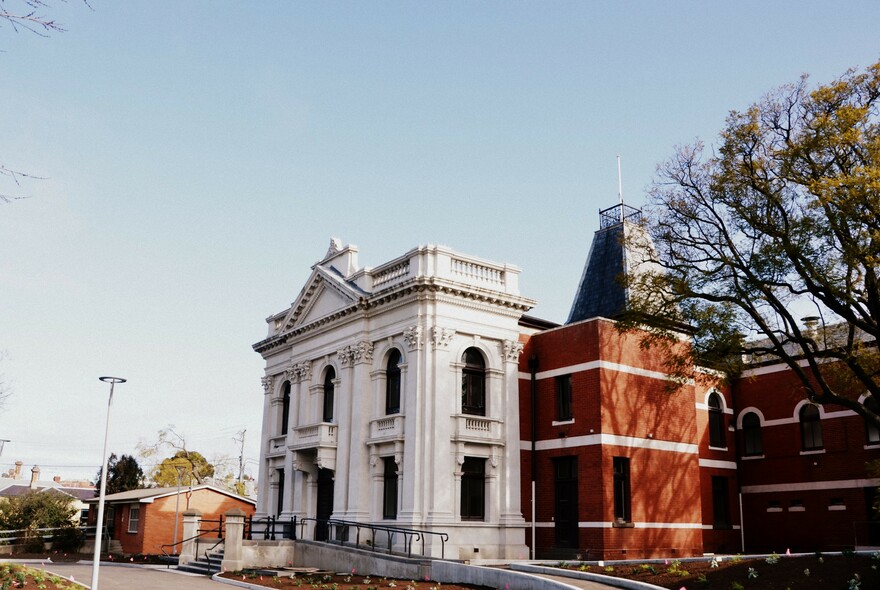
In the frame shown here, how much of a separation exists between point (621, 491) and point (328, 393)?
1244cm

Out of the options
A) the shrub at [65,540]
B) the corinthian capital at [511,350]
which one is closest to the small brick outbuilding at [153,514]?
the shrub at [65,540]

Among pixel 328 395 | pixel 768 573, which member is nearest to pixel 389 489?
pixel 328 395

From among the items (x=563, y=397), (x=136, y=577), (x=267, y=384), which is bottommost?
(x=136, y=577)

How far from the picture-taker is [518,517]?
28672mm

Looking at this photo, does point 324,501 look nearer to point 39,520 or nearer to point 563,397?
point 563,397

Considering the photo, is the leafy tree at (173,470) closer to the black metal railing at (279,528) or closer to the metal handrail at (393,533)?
the black metal railing at (279,528)

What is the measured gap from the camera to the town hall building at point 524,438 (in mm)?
27922

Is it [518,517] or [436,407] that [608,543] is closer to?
[518,517]

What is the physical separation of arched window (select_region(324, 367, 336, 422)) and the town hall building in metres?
0.10

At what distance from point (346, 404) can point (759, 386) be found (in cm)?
1706

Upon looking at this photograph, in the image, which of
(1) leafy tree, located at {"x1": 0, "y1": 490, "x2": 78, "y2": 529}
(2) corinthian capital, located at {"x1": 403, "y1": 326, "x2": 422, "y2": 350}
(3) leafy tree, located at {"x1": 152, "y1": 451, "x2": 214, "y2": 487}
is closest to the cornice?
(2) corinthian capital, located at {"x1": 403, "y1": 326, "x2": 422, "y2": 350}

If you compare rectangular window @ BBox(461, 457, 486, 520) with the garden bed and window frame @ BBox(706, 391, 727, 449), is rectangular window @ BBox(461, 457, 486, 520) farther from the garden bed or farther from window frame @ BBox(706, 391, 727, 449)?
window frame @ BBox(706, 391, 727, 449)

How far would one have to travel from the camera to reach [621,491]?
2814 cm

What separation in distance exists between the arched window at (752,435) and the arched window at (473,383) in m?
12.5
